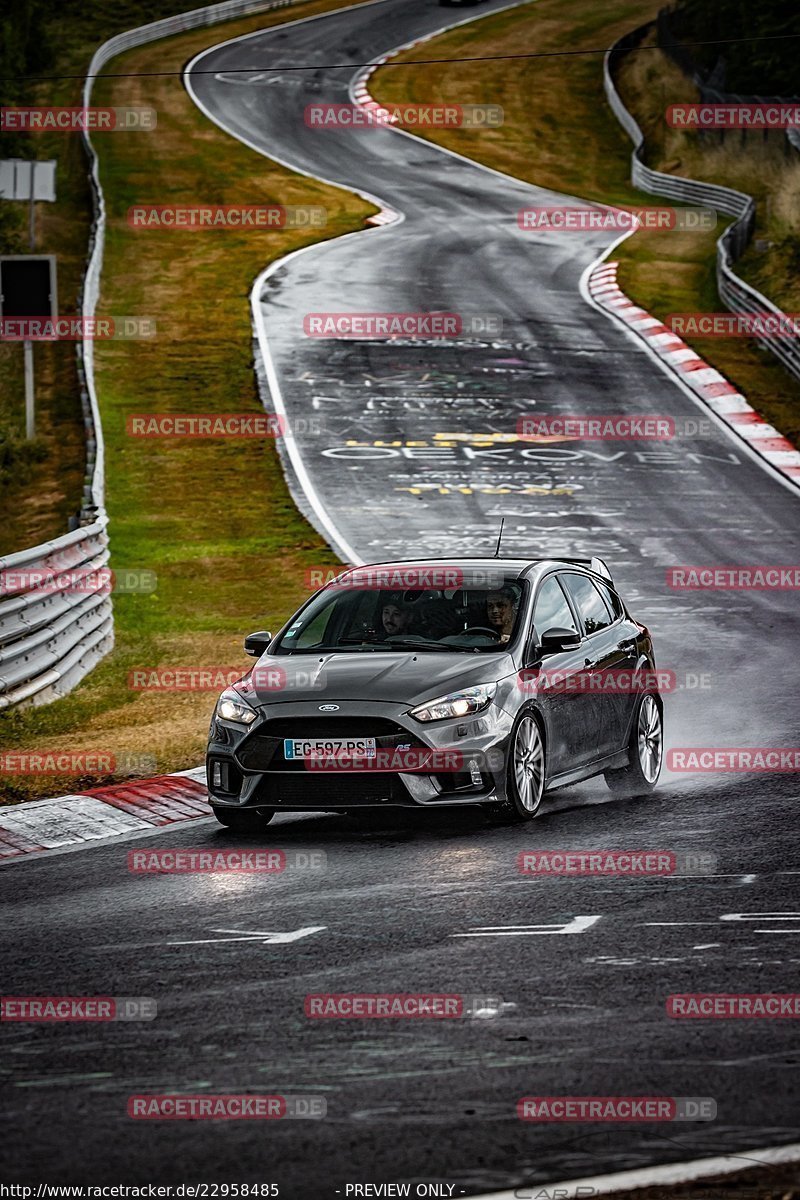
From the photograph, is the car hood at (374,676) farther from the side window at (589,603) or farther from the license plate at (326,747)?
the side window at (589,603)

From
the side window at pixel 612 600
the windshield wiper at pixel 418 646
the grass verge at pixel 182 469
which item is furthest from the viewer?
the grass verge at pixel 182 469

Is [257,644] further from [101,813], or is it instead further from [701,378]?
[701,378]

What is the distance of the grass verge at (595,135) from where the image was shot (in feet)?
130

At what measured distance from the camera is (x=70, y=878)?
31.7 feet

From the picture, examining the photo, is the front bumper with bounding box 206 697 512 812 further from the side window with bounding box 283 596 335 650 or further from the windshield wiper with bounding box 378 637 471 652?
the side window with bounding box 283 596 335 650

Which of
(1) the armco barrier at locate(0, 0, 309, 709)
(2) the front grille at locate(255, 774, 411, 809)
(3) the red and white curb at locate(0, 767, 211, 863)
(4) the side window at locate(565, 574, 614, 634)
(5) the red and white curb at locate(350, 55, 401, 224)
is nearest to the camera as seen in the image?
(2) the front grille at locate(255, 774, 411, 809)

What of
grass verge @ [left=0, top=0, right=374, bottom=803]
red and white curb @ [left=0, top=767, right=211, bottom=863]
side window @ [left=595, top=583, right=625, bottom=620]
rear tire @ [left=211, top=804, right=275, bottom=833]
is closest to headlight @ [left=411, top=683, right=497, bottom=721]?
rear tire @ [left=211, top=804, right=275, bottom=833]

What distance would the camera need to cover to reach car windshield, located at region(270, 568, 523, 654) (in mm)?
11242

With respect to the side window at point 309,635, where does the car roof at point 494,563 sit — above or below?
above

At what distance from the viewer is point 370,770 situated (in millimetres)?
10266

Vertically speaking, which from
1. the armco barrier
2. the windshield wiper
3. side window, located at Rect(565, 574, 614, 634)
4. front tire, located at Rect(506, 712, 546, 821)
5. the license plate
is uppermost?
the windshield wiper

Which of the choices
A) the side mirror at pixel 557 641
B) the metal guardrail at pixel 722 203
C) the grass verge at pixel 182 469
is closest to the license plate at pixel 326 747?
the side mirror at pixel 557 641

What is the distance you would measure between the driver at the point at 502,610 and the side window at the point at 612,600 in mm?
1348

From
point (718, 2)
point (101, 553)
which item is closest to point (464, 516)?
point (101, 553)
